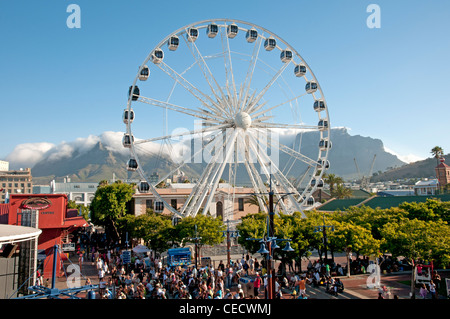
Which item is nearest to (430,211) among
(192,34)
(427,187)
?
(192,34)

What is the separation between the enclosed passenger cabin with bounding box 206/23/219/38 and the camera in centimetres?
3394

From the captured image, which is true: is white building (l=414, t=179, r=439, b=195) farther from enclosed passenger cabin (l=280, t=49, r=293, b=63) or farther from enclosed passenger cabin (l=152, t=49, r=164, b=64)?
enclosed passenger cabin (l=152, t=49, r=164, b=64)

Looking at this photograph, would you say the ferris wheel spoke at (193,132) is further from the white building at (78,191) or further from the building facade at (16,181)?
the building facade at (16,181)

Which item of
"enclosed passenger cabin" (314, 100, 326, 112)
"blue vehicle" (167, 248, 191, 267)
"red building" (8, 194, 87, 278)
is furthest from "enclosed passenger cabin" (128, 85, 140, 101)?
"enclosed passenger cabin" (314, 100, 326, 112)

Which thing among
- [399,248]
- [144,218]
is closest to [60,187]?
[144,218]

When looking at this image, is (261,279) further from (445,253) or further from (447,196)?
(447,196)

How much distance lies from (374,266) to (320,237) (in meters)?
5.27

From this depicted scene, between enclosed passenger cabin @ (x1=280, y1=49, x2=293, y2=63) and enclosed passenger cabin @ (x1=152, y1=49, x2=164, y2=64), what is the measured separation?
40.4 feet

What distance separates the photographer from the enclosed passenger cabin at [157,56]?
106 feet

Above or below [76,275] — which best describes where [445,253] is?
above

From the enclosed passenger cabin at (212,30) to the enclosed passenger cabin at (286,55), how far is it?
7.24m

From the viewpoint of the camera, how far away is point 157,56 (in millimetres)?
32500
